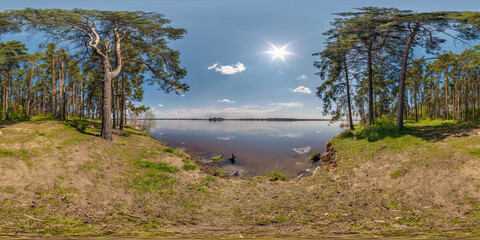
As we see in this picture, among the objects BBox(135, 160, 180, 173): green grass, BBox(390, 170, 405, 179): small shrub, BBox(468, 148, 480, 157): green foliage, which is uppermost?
BBox(468, 148, 480, 157): green foliage

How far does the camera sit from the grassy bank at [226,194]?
431 cm

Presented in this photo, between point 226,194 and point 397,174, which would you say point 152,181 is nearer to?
point 226,194

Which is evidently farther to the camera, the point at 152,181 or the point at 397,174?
the point at 152,181

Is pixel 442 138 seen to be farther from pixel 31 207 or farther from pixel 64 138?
pixel 64 138

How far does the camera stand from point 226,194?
8242 millimetres

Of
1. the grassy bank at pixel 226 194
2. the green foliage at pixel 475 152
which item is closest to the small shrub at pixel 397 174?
the grassy bank at pixel 226 194

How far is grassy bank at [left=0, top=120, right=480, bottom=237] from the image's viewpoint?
431 cm

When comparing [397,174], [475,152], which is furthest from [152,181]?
[475,152]

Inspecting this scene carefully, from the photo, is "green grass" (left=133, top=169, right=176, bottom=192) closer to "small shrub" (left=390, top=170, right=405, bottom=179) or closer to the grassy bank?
the grassy bank

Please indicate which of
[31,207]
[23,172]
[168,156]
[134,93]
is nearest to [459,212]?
[31,207]

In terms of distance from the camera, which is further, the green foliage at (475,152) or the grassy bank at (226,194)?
the green foliage at (475,152)

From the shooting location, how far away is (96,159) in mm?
9984

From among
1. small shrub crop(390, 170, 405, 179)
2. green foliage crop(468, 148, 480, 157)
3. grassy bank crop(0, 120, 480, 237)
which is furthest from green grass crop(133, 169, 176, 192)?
green foliage crop(468, 148, 480, 157)

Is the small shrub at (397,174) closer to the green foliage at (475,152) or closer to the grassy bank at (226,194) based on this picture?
the grassy bank at (226,194)
